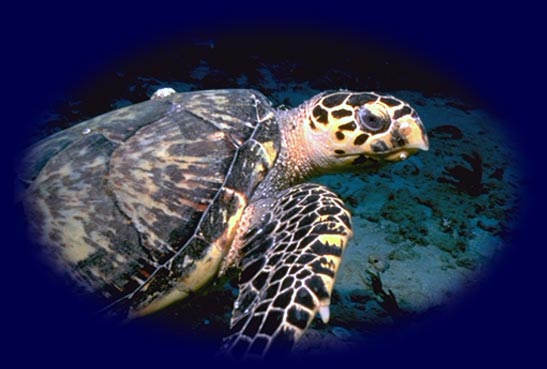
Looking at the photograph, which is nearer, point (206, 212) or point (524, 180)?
point (206, 212)

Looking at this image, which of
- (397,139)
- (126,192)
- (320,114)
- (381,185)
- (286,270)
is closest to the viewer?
(286,270)

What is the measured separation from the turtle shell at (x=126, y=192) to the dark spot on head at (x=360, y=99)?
68 cm

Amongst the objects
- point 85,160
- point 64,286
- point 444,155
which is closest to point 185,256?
point 64,286

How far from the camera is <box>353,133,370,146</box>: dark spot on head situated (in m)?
1.99

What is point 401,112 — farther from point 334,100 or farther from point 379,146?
point 334,100

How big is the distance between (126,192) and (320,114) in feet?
3.89

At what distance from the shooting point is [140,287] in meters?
1.59

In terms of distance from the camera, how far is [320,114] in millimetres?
2096

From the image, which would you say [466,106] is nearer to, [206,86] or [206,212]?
[206,86]

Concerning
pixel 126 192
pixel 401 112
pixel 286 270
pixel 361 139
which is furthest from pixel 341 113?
pixel 126 192

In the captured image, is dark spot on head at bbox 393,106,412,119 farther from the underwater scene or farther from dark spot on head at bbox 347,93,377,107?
the underwater scene

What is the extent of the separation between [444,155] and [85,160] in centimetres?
435

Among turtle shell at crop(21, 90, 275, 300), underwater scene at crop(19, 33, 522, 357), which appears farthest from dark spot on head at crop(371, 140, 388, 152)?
turtle shell at crop(21, 90, 275, 300)

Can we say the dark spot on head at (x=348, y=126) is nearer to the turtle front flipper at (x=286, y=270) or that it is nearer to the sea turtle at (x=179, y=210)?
Result: the sea turtle at (x=179, y=210)
